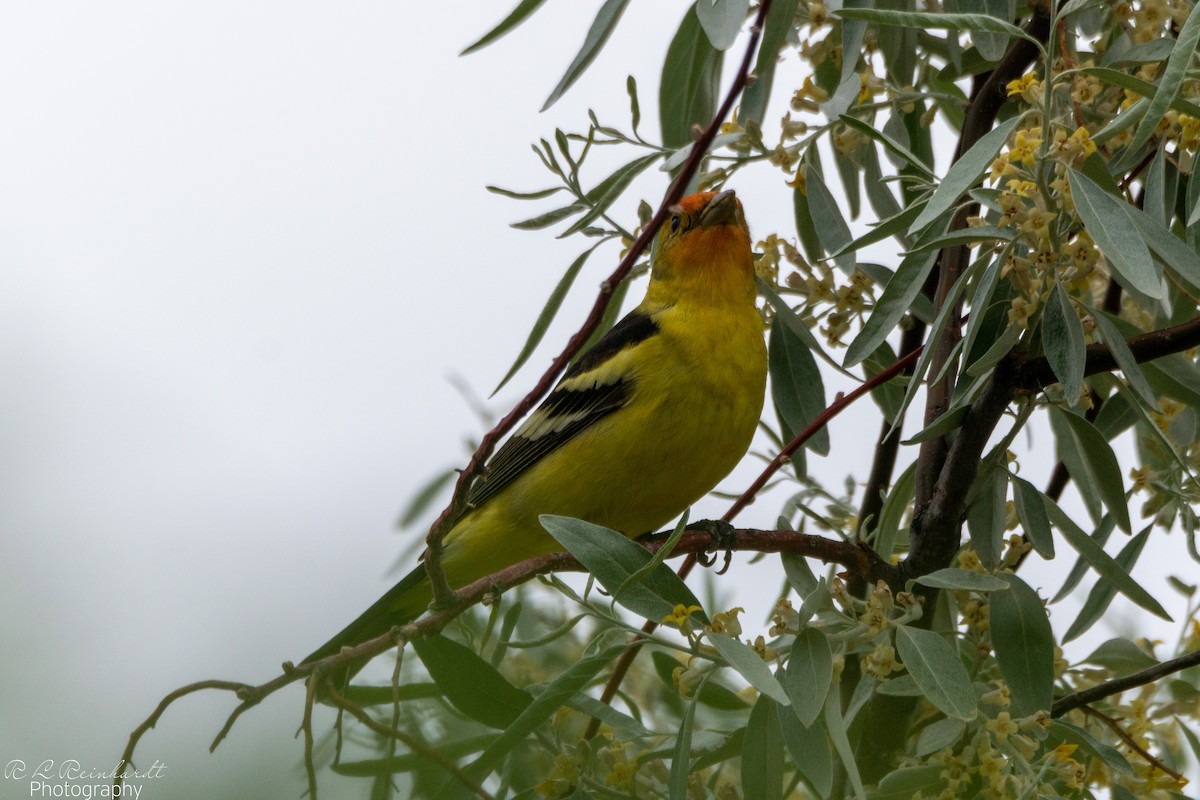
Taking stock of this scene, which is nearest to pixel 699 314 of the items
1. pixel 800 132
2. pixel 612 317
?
pixel 612 317

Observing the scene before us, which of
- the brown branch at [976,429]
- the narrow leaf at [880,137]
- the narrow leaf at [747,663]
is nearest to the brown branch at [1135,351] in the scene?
the brown branch at [976,429]

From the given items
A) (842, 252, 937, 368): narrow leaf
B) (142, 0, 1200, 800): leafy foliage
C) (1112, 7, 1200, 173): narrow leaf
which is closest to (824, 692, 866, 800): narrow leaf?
(142, 0, 1200, 800): leafy foliage

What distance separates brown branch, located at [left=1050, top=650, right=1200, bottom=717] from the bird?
107 cm

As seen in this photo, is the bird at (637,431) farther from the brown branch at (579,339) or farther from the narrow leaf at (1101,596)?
the brown branch at (579,339)

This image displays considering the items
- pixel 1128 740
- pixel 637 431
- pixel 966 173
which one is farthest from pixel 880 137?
pixel 637 431

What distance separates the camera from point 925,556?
192 cm

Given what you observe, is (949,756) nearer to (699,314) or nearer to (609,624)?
(609,624)

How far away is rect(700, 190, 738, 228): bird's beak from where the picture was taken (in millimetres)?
3146

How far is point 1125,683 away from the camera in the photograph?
1.73 meters

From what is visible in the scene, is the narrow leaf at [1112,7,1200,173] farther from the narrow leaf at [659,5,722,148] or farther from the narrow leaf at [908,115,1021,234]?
the narrow leaf at [659,5,722,148]

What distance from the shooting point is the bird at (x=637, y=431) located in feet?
9.04

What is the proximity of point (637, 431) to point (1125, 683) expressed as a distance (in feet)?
4.18

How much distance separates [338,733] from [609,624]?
2.01 ft

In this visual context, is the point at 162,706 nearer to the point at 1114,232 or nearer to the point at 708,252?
the point at 1114,232
